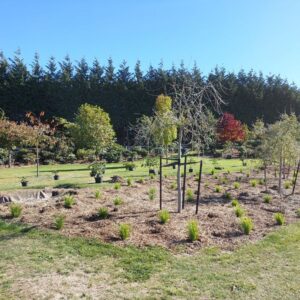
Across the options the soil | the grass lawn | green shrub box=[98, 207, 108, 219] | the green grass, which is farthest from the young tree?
the green grass

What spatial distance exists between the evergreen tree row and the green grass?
124 ft

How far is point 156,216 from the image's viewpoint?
826 centimetres

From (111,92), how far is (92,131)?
58.2 ft

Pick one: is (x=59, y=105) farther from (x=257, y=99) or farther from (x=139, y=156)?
(x=257, y=99)

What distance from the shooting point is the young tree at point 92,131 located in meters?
29.1

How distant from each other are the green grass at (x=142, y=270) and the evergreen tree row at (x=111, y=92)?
37.7 m

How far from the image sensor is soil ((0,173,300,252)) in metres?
6.71

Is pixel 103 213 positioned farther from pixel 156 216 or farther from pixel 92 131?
pixel 92 131

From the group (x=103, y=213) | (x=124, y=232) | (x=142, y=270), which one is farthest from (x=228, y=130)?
(x=142, y=270)

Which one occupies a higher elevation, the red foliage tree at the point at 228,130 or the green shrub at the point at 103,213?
the red foliage tree at the point at 228,130

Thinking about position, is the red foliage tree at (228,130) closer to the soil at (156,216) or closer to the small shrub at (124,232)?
the soil at (156,216)

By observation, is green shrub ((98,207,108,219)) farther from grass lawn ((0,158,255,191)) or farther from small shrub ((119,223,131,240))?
grass lawn ((0,158,255,191))

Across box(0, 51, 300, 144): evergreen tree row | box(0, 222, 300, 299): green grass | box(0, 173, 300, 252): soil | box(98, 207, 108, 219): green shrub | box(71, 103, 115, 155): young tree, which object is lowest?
box(0, 222, 300, 299): green grass

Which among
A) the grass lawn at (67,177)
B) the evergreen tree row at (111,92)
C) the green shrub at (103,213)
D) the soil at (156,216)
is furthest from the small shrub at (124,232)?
the evergreen tree row at (111,92)
